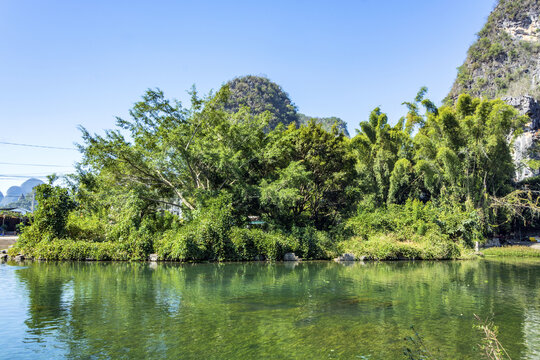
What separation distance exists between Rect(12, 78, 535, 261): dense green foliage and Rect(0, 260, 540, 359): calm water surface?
574cm

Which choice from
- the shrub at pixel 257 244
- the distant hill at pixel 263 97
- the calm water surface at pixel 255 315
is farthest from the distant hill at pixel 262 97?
the calm water surface at pixel 255 315

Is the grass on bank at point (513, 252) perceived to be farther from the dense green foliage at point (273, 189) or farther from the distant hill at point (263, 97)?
the distant hill at point (263, 97)

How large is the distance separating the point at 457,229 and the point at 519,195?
8922mm

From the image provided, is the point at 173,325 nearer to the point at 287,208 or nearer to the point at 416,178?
the point at 287,208

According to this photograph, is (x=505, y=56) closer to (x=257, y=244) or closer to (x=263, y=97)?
(x=263, y=97)

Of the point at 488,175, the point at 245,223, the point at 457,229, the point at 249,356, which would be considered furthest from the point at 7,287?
the point at 488,175

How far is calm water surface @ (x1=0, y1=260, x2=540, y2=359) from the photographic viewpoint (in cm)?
528

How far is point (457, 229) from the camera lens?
70.3 feet

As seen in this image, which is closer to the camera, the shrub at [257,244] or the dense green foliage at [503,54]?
the shrub at [257,244]

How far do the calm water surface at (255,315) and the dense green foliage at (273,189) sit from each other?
5.74m

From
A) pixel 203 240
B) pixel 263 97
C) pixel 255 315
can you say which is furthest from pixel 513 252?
pixel 263 97

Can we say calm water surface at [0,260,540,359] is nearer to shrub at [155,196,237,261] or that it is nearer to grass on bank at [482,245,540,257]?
shrub at [155,196,237,261]

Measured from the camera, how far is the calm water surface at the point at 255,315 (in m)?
5.28

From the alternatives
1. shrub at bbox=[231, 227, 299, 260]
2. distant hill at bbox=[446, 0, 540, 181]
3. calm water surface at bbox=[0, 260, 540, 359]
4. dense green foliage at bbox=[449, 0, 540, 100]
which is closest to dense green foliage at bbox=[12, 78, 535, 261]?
shrub at bbox=[231, 227, 299, 260]
